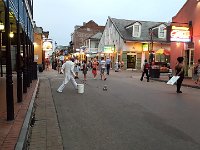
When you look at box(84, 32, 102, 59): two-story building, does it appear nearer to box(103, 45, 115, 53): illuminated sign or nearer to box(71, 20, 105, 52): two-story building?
box(103, 45, 115, 53): illuminated sign

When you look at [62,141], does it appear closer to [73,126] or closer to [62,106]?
[73,126]

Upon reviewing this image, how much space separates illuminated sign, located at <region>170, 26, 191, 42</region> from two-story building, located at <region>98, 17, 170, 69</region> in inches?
819

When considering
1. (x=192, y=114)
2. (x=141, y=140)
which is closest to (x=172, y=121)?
(x=192, y=114)

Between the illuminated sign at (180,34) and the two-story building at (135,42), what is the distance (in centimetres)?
2080

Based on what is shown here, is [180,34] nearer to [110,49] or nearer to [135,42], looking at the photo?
[135,42]

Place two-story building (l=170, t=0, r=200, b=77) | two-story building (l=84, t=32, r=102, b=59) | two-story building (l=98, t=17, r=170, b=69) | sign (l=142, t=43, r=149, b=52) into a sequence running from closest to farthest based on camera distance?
two-story building (l=170, t=0, r=200, b=77) < sign (l=142, t=43, r=149, b=52) < two-story building (l=98, t=17, r=170, b=69) < two-story building (l=84, t=32, r=102, b=59)

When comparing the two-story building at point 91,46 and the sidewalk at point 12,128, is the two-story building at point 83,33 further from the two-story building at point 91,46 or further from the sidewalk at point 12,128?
the sidewalk at point 12,128

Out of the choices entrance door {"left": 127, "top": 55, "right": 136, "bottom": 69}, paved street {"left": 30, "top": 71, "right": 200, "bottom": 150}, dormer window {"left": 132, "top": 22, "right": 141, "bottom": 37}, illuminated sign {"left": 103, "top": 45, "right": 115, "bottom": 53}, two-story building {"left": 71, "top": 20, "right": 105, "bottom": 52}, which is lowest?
paved street {"left": 30, "top": 71, "right": 200, "bottom": 150}

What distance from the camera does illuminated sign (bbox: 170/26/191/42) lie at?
26875 mm

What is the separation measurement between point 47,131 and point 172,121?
3.31m

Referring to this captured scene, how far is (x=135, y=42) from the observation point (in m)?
50.3

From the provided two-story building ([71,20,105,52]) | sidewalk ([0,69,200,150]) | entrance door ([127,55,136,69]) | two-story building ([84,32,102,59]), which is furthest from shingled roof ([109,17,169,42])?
two-story building ([71,20,105,52])

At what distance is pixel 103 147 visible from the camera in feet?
20.4

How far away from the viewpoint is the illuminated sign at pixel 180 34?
88.2ft
